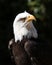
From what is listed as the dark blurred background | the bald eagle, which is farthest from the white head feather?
the dark blurred background

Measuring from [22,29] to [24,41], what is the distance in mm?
148

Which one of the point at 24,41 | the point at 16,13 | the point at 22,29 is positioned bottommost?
the point at 24,41

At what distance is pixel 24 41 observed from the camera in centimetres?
991

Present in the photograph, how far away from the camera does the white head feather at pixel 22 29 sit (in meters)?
9.88

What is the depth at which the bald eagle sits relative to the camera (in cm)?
984

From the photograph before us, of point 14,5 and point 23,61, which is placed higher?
point 14,5

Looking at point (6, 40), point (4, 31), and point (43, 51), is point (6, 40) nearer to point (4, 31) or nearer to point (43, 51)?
point (4, 31)

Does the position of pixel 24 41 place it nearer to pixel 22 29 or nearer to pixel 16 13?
pixel 22 29

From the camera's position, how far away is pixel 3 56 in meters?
12.7

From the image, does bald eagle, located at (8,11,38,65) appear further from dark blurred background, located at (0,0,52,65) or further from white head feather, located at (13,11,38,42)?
dark blurred background, located at (0,0,52,65)

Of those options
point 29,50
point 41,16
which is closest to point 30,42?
point 29,50

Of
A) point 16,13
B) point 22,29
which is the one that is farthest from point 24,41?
point 16,13

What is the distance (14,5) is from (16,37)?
8.20 feet

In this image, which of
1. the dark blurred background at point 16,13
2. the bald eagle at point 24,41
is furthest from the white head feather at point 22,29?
the dark blurred background at point 16,13
